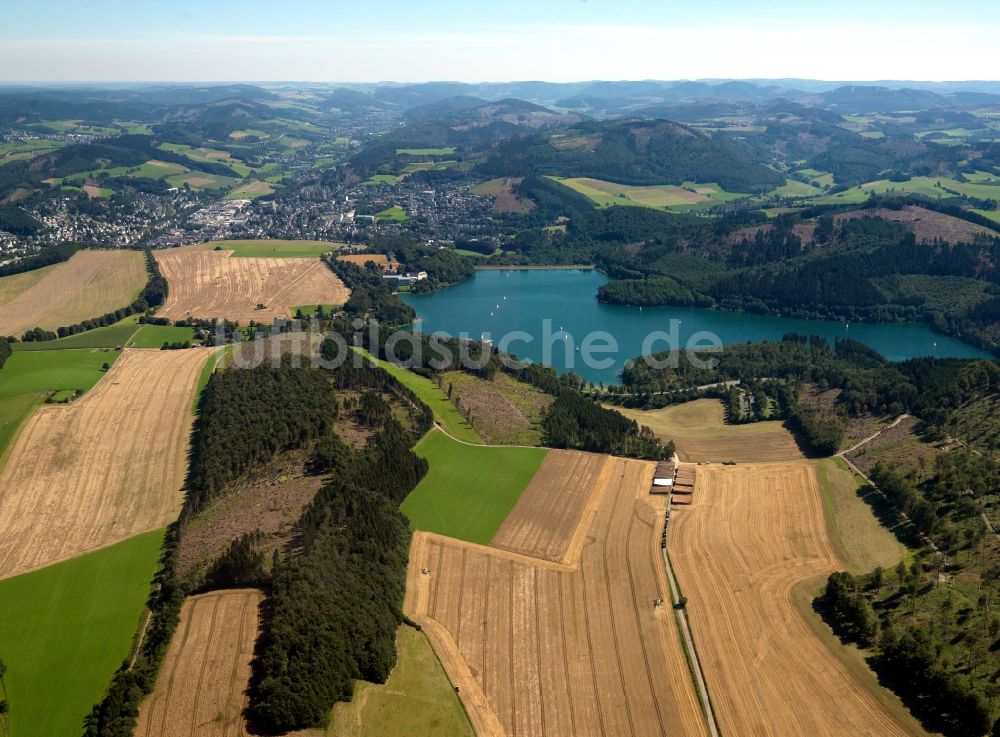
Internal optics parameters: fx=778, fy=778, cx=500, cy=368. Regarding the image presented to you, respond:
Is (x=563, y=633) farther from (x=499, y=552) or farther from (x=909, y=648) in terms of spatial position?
(x=909, y=648)

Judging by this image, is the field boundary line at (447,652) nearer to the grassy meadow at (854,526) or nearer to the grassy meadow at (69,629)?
the grassy meadow at (69,629)

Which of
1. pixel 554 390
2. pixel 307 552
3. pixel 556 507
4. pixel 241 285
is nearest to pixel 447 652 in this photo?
pixel 307 552

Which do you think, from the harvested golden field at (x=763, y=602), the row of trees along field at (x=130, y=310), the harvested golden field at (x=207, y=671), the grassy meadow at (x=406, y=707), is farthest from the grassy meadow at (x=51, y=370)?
the harvested golden field at (x=763, y=602)

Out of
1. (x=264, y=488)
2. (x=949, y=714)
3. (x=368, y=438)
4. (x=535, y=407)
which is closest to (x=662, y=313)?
(x=535, y=407)

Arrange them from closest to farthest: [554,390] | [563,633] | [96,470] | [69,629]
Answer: [563,633] → [69,629] → [96,470] → [554,390]

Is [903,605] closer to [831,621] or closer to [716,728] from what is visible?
[831,621]

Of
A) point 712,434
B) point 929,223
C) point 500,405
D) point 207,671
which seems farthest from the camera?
point 929,223

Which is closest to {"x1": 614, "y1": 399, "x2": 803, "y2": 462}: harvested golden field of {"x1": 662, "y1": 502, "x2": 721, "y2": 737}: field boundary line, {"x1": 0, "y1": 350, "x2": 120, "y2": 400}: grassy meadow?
{"x1": 662, "y1": 502, "x2": 721, "y2": 737}: field boundary line
